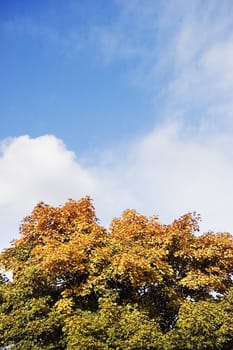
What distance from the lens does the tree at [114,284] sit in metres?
12.9

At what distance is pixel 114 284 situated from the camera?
1455 cm

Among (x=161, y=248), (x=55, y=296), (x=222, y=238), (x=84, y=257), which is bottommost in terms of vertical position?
(x=55, y=296)

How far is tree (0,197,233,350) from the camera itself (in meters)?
12.9

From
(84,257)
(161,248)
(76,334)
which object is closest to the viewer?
(76,334)

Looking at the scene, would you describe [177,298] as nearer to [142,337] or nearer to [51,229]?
[142,337]

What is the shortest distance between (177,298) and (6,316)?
561 centimetres

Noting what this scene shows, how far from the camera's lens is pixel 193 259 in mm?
15914

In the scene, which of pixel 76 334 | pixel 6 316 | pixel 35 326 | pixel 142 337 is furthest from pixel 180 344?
pixel 6 316

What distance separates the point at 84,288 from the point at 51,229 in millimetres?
2869

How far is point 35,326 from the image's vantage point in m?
13.0

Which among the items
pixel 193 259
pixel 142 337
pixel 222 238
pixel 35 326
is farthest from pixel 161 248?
pixel 35 326

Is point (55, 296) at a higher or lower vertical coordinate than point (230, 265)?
lower

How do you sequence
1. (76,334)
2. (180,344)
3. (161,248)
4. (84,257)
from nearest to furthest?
(76,334)
(180,344)
(84,257)
(161,248)

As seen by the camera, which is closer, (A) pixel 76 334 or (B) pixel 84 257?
(A) pixel 76 334
